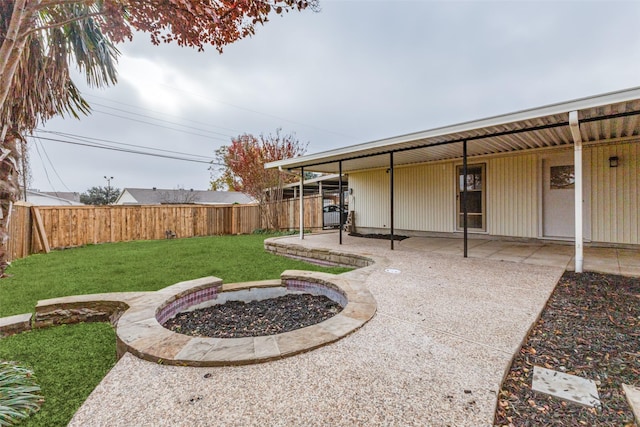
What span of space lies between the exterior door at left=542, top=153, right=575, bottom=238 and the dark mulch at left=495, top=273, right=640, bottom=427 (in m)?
3.04

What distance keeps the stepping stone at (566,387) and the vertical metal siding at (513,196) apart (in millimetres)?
5746

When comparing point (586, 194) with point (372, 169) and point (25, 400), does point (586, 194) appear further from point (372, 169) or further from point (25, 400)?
point (25, 400)

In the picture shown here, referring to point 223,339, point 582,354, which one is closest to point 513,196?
point 582,354

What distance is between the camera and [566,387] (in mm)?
1579

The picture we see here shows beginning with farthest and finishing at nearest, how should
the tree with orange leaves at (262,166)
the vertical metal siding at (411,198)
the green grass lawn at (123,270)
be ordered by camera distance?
1. the tree with orange leaves at (262,166)
2. the vertical metal siding at (411,198)
3. the green grass lawn at (123,270)

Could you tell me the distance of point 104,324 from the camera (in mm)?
3027

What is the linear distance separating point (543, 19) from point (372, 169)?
5.93 metres

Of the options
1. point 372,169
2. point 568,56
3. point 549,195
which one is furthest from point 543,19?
point 372,169

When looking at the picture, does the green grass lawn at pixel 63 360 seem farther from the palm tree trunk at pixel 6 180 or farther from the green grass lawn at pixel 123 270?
the palm tree trunk at pixel 6 180

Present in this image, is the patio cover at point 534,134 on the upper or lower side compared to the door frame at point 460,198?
upper

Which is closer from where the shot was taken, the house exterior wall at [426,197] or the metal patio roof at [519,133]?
the metal patio roof at [519,133]

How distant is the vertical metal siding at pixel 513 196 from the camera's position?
6258mm

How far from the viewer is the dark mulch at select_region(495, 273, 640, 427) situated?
1383 millimetres

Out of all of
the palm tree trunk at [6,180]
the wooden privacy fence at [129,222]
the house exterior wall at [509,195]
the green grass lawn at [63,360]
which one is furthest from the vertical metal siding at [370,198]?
the palm tree trunk at [6,180]
